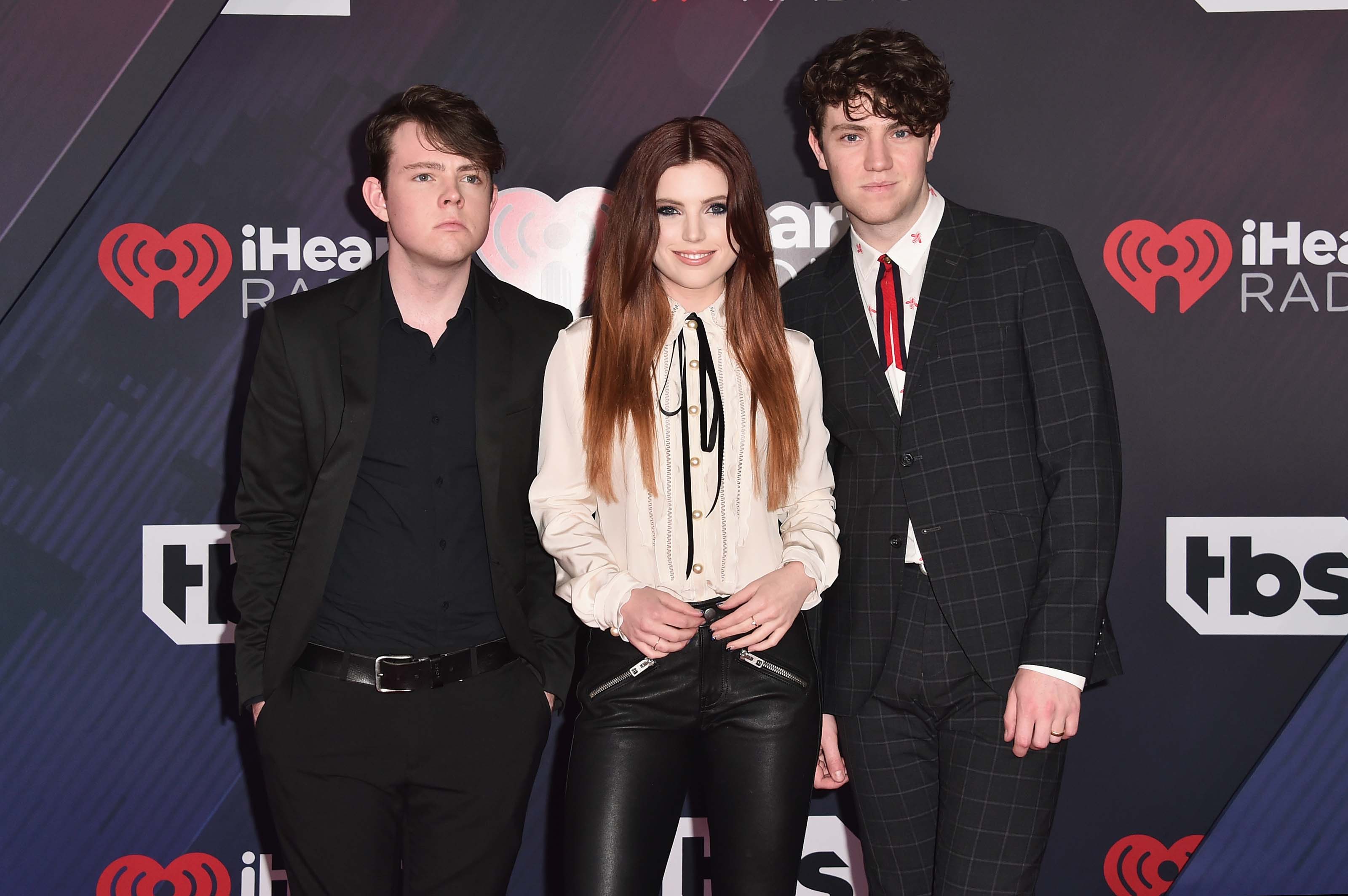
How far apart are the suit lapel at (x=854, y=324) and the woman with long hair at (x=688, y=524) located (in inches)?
4.7

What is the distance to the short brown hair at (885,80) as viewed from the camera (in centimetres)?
220

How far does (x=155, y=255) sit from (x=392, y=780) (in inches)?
77.8

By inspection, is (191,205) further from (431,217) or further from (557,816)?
(557,816)

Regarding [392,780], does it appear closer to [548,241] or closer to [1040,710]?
[1040,710]

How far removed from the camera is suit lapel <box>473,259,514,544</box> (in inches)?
87.0

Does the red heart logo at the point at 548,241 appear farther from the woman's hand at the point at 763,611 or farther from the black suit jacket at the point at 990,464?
the woman's hand at the point at 763,611

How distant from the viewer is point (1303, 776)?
10.6 feet

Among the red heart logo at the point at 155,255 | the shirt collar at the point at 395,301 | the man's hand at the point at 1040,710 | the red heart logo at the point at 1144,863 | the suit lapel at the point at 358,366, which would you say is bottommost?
the red heart logo at the point at 1144,863

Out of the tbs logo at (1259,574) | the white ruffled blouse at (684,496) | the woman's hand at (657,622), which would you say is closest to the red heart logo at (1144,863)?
the tbs logo at (1259,574)

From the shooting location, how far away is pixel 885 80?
2.20 m

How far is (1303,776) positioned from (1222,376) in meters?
1.29

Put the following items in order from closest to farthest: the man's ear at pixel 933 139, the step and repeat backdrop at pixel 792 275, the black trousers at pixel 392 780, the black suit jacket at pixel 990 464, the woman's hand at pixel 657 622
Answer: the woman's hand at pixel 657 622, the black suit jacket at pixel 990 464, the black trousers at pixel 392 780, the man's ear at pixel 933 139, the step and repeat backdrop at pixel 792 275

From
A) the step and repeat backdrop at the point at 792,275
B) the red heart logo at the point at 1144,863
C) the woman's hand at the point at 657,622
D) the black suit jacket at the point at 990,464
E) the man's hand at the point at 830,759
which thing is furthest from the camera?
the red heart logo at the point at 1144,863

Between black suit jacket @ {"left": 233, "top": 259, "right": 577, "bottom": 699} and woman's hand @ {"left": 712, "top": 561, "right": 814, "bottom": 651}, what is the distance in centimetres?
51
